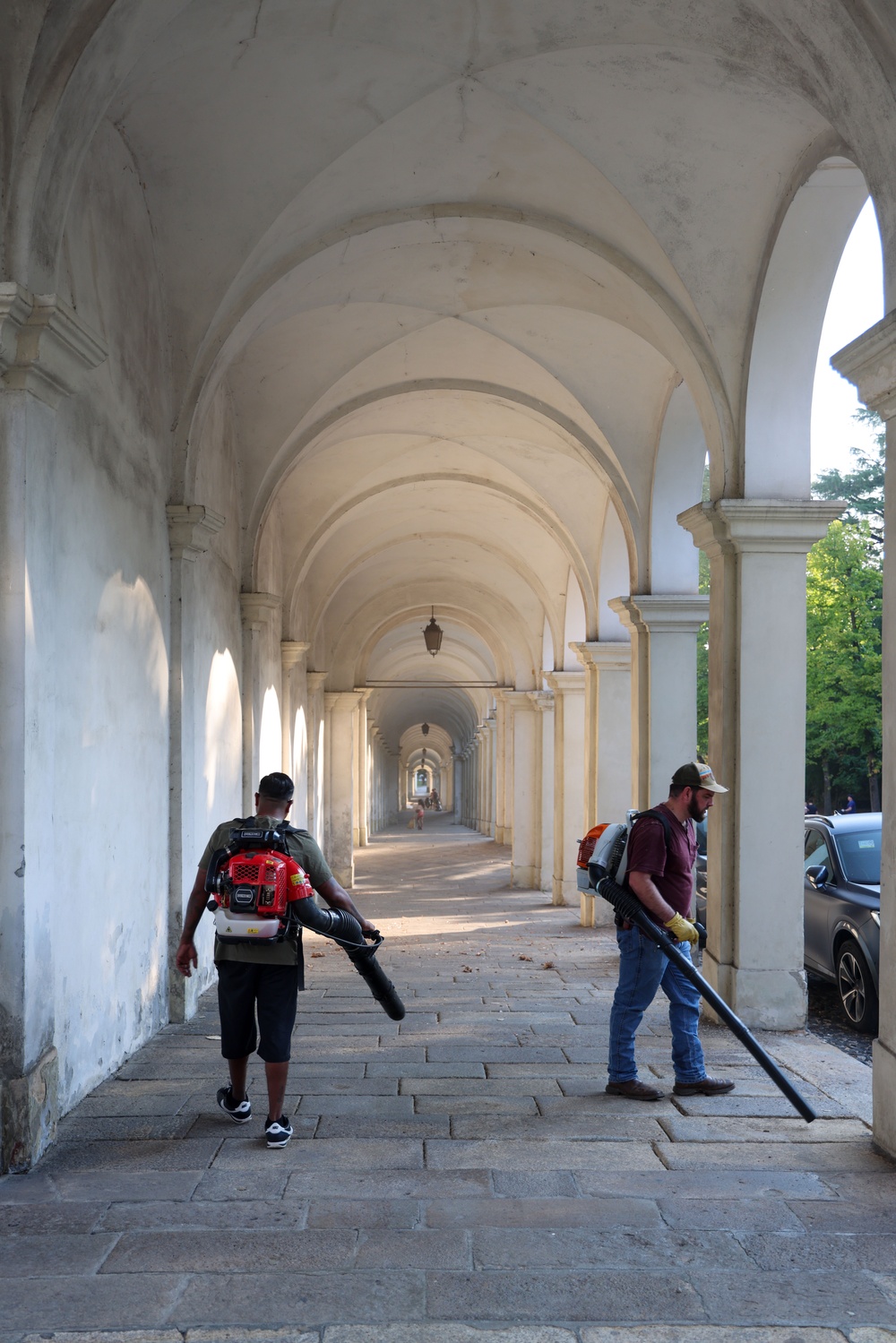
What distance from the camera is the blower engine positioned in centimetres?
477

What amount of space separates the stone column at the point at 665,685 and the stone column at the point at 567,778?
6160mm

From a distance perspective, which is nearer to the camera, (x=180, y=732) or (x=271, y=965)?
(x=271, y=965)

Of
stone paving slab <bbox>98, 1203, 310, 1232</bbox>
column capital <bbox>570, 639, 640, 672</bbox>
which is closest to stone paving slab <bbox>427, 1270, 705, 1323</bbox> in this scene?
stone paving slab <bbox>98, 1203, 310, 1232</bbox>

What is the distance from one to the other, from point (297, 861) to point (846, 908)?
5.24 meters

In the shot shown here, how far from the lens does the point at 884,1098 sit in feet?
16.4

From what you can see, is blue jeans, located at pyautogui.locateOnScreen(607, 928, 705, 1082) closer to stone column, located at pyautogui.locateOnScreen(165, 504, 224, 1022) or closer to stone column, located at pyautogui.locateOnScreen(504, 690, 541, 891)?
stone column, located at pyautogui.locateOnScreen(165, 504, 224, 1022)

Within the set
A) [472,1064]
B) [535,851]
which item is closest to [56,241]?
[472,1064]

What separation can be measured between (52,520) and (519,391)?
7.59 metres

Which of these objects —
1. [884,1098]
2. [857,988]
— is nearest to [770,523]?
[857,988]

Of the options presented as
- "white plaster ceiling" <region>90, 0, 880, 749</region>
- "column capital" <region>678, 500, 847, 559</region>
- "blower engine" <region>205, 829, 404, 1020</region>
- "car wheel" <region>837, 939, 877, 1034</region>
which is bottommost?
"car wheel" <region>837, 939, 877, 1034</region>

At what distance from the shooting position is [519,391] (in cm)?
1211

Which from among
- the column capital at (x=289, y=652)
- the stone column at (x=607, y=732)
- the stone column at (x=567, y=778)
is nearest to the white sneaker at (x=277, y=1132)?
the stone column at (x=607, y=732)

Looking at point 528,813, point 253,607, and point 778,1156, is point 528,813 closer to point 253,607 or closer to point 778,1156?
point 253,607

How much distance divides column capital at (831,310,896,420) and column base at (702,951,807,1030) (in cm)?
404
